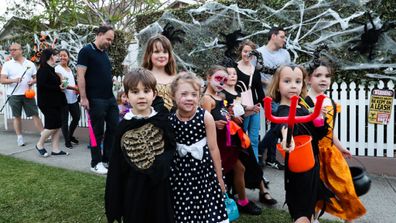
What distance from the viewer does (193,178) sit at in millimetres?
2525

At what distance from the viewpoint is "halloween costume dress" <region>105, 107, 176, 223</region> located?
2.36m

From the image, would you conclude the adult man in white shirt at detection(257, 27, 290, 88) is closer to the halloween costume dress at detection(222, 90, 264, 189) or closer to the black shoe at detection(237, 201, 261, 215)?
the halloween costume dress at detection(222, 90, 264, 189)

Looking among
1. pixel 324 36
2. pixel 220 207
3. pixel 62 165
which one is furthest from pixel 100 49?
pixel 324 36

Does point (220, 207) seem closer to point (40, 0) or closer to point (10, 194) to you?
point (10, 194)

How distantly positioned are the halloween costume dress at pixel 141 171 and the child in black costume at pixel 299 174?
0.84 metres

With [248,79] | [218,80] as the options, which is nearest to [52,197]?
[218,80]

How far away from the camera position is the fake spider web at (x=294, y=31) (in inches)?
223

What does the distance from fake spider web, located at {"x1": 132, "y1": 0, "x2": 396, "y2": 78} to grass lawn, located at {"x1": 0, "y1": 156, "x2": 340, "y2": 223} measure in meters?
3.34

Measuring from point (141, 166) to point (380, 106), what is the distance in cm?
397

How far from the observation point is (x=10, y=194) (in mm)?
4266

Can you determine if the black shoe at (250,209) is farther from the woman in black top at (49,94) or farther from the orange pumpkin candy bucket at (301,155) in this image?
the woman in black top at (49,94)

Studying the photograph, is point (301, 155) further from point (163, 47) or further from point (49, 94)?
point (49, 94)

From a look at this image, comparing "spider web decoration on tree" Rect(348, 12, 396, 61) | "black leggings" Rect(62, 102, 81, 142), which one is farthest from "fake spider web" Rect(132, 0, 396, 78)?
"black leggings" Rect(62, 102, 81, 142)

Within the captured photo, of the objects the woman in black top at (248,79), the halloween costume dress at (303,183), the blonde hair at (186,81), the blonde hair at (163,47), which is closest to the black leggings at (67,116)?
the woman in black top at (248,79)
